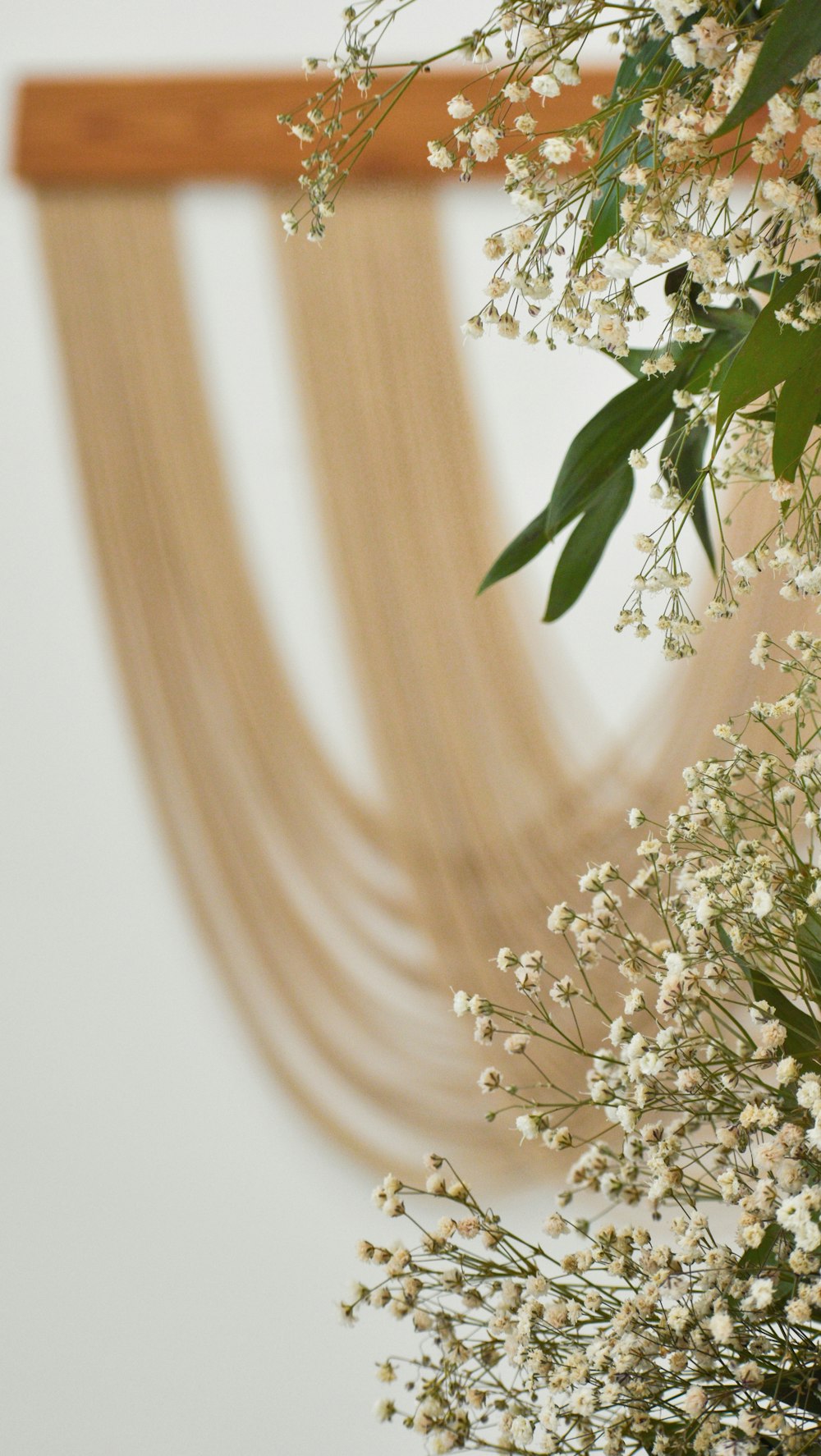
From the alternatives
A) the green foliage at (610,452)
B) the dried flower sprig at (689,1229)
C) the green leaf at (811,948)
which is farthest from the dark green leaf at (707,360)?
the green leaf at (811,948)

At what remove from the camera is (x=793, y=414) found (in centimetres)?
49

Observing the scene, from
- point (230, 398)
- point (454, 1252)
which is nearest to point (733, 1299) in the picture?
point (454, 1252)

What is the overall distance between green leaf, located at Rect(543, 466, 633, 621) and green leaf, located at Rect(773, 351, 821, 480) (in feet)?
0.32

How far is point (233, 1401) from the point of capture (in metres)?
1.88

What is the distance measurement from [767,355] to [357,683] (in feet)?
4.89

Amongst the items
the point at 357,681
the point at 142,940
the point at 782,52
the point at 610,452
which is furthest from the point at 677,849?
the point at 142,940

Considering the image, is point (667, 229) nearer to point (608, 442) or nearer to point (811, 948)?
point (608, 442)

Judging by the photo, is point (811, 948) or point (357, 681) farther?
point (357, 681)

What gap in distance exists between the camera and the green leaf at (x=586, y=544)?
22.9 inches

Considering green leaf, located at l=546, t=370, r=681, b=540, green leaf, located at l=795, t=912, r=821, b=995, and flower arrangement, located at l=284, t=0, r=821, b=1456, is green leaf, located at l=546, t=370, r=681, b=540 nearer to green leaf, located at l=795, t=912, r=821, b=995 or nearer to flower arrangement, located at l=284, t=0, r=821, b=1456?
flower arrangement, located at l=284, t=0, r=821, b=1456

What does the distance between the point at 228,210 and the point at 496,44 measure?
0.49 m

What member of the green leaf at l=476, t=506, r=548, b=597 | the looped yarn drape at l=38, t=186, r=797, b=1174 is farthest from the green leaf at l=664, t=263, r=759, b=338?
the looped yarn drape at l=38, t=186, r=797, b=1174

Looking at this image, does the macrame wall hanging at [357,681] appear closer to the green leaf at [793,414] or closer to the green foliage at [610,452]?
the green foliage at [610,452]

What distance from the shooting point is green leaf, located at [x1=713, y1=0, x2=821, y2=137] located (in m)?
0.42
